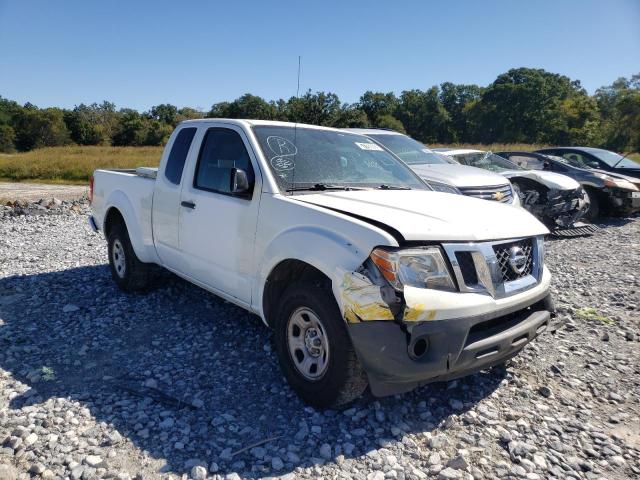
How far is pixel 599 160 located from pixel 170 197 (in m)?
12.6

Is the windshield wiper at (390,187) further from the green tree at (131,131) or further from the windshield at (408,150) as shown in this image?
the green tree at (131,131)

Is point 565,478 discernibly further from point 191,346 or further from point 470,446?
point 191,346

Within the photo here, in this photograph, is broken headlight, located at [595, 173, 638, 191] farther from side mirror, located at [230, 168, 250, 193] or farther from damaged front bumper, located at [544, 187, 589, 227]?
side mirror, located at [230, 168, 250, 193]

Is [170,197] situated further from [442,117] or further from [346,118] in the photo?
[442,117]

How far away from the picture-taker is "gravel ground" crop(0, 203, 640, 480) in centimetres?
261

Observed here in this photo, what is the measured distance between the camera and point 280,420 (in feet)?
9.90

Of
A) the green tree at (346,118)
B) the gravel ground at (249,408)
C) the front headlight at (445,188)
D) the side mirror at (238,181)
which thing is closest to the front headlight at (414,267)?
the gravel ground at (249,408)

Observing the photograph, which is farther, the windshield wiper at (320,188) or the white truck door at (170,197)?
the white truck door at (170,197)

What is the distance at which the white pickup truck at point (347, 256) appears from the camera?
2604 millimetres

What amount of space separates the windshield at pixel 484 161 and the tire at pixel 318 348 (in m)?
8.26

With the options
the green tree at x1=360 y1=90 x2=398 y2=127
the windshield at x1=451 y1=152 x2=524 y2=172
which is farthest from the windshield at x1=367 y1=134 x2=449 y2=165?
the green tree at x1=360 y1=90 x2=398 y2=127

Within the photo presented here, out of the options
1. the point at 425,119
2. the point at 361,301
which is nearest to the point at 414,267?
the point at 361,301

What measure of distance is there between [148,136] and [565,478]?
7827 cm

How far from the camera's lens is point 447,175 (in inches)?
303
